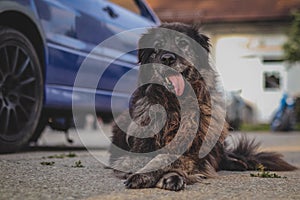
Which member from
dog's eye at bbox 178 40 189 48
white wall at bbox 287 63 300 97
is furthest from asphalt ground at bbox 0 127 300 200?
white wall at bbox 287 63 300 97

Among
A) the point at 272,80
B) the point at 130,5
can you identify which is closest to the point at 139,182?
the point at 130,5

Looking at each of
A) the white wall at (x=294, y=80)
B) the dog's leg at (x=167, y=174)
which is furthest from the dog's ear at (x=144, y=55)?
the white wall at (x=294, y=80)

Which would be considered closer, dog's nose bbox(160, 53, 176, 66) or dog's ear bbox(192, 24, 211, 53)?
dog's nose bbox(160, 53, 176, 66)

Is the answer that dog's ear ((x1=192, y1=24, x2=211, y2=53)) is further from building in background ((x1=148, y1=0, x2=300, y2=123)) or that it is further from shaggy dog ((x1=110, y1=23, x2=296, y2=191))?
building in background ((x1=148, y1=0, x2=300, y2=123))

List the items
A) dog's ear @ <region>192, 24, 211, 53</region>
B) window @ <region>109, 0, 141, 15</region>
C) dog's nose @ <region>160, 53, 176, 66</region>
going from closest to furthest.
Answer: dog's nose @ <region>160, 53, 176, 66</region>
dog's ear @ <region>192, 24, 211, 53</region>
window @ <region>109, 0, 141, 15</region>

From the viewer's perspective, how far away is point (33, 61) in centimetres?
566

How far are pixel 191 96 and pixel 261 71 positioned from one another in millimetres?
19167

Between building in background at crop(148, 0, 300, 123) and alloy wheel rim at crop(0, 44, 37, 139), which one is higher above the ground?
building in background at crop(148, 0, 300, 123)

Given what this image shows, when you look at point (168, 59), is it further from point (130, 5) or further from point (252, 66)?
point (252, 66)

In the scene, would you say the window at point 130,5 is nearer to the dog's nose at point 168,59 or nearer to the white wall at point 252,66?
the dog's nose at point 168,59

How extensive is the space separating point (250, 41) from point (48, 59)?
17.2 m

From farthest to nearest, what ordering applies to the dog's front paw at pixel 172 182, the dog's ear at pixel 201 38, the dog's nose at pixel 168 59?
1. the dog's ear at pixel 201 38
2. the dog's nose at pixel 168 59
3. the dog's front paw at pixel 172 182

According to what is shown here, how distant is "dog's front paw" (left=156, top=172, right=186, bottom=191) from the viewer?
11.3ft

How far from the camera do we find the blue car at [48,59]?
17.9ft
